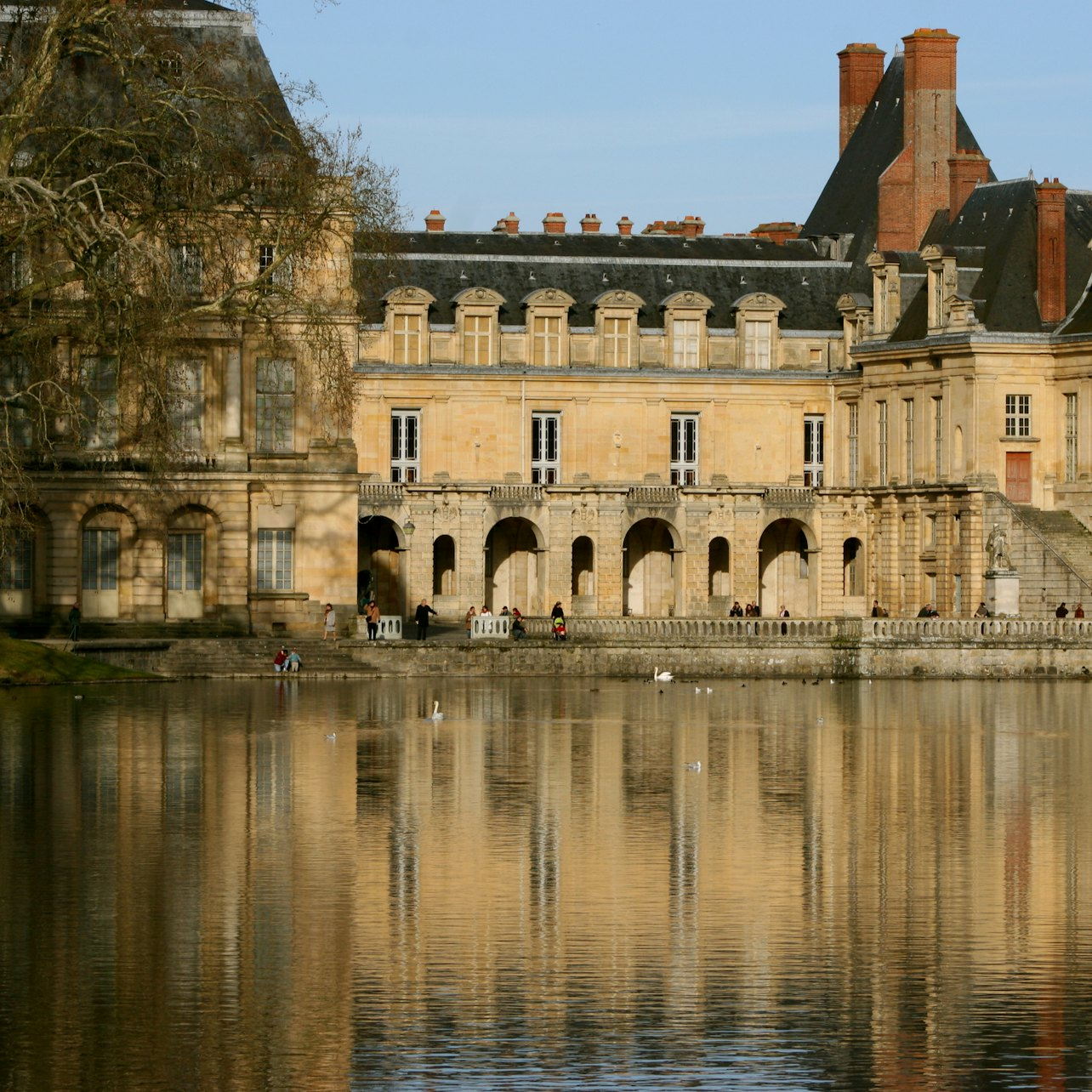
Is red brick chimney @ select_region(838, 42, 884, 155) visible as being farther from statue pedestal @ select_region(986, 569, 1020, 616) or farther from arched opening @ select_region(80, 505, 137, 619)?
arched opening @ select_region(80, 505, 137, 619)

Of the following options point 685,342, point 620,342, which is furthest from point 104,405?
point 685,342

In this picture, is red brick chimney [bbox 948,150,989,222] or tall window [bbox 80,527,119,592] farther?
red brick chimney [bbox 948,150,989,222]

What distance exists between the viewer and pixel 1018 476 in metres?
71.1

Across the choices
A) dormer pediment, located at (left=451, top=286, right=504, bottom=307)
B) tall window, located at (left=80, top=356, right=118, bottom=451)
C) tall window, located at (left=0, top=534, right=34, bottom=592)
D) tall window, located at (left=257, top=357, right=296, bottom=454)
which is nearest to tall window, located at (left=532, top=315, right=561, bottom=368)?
dormer pediment, located at (left=451, top=286, right=504, bottom=307)

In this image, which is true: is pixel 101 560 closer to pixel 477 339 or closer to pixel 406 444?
pixel 406 444

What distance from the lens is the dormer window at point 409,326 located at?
244 ft

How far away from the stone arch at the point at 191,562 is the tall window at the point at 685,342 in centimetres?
2327

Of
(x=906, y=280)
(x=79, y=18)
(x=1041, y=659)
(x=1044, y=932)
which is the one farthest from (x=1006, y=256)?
(x=1044, y=932)

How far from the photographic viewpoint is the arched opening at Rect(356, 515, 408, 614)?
73.2m

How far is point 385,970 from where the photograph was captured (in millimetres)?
17656

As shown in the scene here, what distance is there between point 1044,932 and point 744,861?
4054 mm

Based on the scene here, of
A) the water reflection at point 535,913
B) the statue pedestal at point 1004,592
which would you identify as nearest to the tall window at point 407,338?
the statue pedestal at point 1004,592

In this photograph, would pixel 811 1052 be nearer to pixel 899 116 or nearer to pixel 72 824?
pixel 72 824

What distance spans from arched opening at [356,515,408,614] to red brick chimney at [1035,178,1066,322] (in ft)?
60.3
